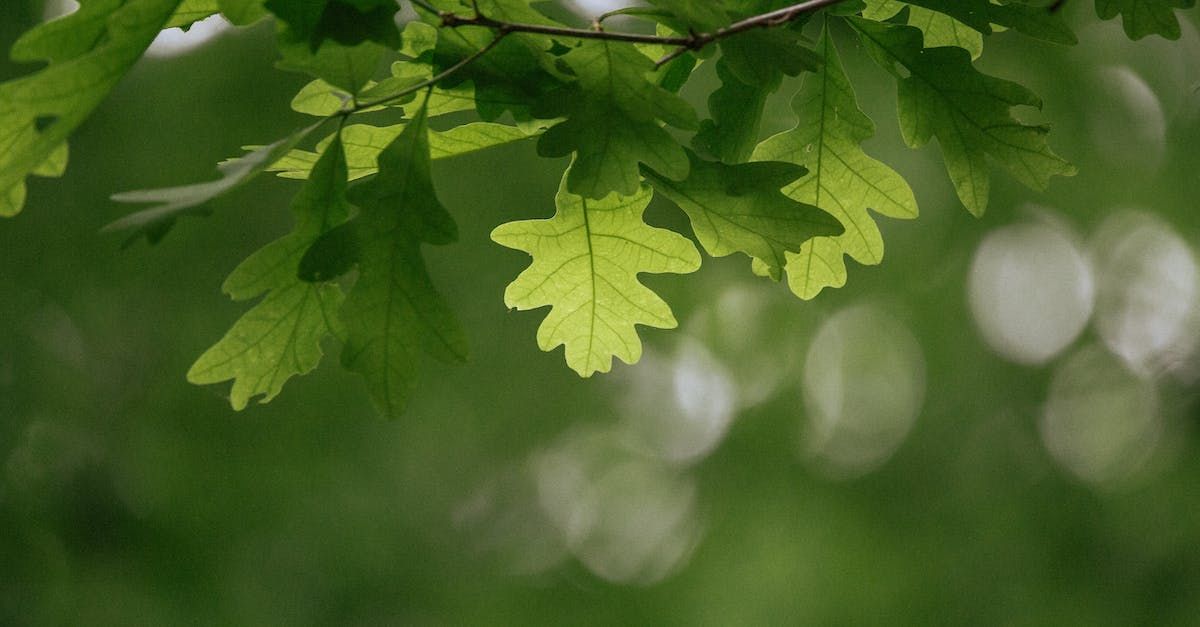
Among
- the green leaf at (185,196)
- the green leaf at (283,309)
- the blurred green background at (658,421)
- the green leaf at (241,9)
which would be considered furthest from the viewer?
the blurred green background at (658,421)

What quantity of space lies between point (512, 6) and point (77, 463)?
497 centimetres

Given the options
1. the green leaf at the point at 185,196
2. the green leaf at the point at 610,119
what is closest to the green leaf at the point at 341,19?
the green leaf at the point at 185,196

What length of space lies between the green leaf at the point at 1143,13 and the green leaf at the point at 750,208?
15.8 inches

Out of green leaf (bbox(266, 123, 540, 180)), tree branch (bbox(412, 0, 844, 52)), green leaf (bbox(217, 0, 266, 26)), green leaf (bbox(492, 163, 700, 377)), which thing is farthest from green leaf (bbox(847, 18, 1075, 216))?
green leaf (bbox(217, 0, 266, 26))

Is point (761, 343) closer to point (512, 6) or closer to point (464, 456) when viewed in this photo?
point (464, 456)

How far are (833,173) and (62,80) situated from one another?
96 cm

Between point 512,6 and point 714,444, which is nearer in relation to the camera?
point 512,6

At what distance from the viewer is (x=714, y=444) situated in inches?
254

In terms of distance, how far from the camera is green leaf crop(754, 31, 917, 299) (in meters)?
1.49

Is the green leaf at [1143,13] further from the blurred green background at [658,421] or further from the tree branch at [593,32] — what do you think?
the blurred green background at [658,421]

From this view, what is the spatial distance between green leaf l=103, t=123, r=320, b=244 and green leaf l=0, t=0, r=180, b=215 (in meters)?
0.08

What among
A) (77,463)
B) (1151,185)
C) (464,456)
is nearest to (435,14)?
(464,456)

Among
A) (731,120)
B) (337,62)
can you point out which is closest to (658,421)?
(731,120)

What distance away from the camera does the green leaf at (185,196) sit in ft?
3.30
